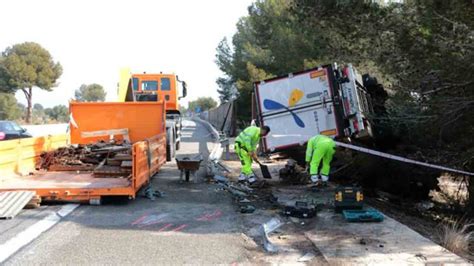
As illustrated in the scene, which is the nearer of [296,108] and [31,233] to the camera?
[31,233]

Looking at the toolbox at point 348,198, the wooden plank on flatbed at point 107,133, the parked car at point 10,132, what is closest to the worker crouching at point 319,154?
the toolbox at point 348,198

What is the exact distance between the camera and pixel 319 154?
9.54 m

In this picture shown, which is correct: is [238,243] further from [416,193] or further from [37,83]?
[37,83]

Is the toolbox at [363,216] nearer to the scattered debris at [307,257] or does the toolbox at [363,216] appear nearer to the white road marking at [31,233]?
the scattered debris at [307,257]

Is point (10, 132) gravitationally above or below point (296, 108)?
above

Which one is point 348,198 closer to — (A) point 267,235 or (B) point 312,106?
(A) point 267,235

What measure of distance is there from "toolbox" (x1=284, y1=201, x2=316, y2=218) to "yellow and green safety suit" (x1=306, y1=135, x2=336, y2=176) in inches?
78.8

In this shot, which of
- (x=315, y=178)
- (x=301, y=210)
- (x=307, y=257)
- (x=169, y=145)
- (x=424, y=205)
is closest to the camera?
(x=307, y=257)

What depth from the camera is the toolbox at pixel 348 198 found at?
303 inches

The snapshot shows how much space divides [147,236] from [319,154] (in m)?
4.32

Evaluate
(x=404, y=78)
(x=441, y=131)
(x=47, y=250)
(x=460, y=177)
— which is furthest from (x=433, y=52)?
(x=47, y=250)

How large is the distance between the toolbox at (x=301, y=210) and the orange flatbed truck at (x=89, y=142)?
248cm

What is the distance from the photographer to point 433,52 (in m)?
8.56

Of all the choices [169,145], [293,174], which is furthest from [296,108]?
[169,145]
